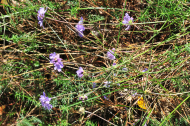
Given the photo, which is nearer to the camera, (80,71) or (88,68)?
(80,71)

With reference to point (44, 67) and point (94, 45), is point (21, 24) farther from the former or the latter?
point (94, 45)

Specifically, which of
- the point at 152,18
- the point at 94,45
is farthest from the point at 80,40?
the point at 152,18

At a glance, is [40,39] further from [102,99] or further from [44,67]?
[102,99]

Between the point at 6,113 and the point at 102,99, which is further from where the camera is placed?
the point at 6,113

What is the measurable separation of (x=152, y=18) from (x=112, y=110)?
5.04 ft

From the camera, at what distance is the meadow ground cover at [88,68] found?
2295mm

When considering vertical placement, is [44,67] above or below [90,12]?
below

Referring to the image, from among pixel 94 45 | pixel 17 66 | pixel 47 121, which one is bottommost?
pixel 47 121

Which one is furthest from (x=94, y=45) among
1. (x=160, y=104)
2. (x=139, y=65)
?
(x=160, y=104)

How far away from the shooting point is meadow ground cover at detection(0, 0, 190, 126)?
2295 millimetres

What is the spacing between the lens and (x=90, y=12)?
2443mm

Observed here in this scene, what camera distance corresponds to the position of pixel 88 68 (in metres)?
2.43

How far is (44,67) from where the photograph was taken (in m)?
2.39

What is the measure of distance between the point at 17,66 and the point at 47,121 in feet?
3.15
